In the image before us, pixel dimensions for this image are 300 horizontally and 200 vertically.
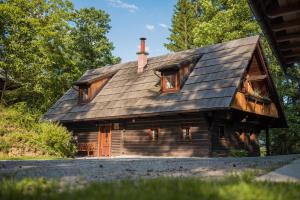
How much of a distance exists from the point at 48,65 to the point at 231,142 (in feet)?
51.0

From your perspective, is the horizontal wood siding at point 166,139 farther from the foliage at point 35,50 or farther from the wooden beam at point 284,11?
the wooden beam at point 284,11

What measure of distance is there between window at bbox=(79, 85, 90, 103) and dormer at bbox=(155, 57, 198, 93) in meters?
7.16

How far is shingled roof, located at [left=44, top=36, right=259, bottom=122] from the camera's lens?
66.9ft

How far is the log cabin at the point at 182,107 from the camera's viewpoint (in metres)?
20.8

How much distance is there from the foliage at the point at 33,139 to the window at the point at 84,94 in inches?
258

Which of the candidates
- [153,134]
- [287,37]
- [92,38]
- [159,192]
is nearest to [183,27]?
[92,38]

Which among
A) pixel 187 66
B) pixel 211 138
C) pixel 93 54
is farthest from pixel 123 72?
pixel 93 54

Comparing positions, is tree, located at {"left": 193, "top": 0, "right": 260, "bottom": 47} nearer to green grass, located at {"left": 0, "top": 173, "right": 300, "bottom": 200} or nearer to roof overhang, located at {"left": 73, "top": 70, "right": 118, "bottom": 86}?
roof overhang, located at {"left": 73, "top": 70, "right": 118, "bottom": 86}

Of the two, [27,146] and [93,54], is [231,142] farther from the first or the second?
[93,54]

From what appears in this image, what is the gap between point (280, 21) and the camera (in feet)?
20.4

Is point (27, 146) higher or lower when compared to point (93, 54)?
lower

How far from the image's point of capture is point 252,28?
1316 inches

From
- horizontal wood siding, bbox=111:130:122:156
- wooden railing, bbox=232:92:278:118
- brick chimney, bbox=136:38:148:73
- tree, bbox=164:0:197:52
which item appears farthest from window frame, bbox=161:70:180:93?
tree, bbox=164:0:197:52

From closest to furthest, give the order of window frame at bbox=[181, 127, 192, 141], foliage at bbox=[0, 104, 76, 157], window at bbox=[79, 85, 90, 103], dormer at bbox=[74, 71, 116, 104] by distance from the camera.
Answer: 1. foliage at bbox=[0, 104, 76, 157]
2. window frame at bbox=[181, 127, 192, 141]
3. dormer at bbox=[74, 71, 116, 104]
4. window at bbox=[79, 85, 90, 103]
